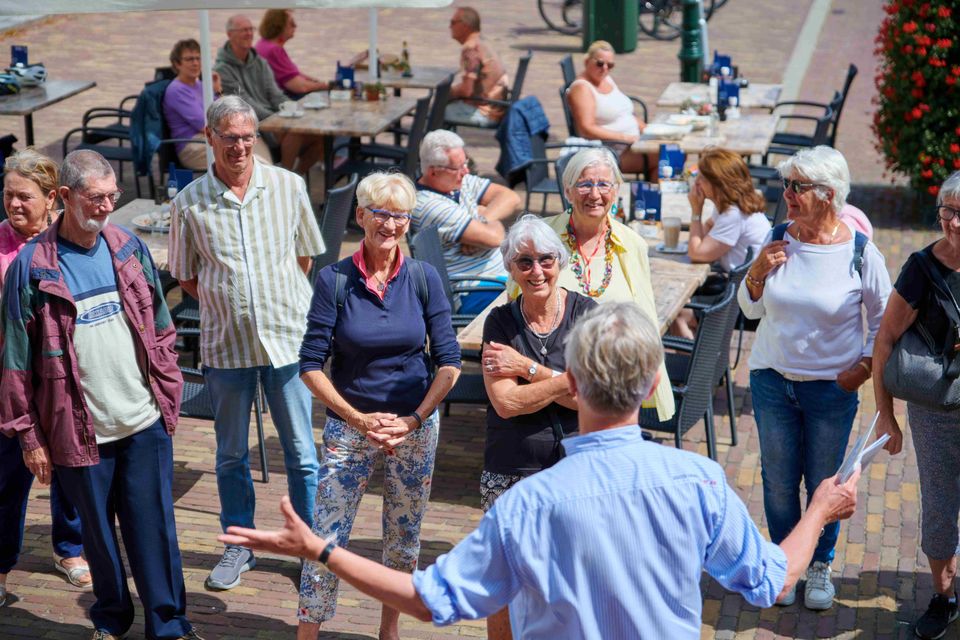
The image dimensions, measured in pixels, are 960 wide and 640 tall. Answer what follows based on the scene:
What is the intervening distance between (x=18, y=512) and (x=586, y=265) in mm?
2551

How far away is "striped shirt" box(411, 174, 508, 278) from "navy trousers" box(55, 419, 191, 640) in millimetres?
2360

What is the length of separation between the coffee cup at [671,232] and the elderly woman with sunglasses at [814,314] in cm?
231

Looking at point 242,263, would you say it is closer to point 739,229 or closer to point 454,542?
point 454,542

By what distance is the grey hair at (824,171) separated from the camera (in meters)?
4.71

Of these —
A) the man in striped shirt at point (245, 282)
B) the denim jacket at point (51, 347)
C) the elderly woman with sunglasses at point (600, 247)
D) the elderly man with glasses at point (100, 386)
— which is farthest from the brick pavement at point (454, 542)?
the elderly woman with sunglasses at point (600, 247)

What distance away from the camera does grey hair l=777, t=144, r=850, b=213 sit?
471 centimetres

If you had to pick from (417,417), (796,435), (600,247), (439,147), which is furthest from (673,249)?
(417,417)

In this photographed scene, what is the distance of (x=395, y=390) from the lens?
465cm

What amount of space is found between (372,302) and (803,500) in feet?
9.01

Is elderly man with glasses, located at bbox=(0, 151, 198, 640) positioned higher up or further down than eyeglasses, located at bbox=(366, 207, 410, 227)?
further down

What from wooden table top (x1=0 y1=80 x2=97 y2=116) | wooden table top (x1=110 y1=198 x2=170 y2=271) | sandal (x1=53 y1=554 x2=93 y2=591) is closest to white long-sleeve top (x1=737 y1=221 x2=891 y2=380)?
sandal (x1=53 y1=554 x2=93 y2=591)

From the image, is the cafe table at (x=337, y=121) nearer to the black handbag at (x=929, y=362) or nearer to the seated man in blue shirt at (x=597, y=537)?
the black handbag at (x=929, y=362)

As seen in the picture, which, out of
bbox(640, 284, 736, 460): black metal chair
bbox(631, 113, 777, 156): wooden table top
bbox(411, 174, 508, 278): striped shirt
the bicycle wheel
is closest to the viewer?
bbox(640, 284, 736, 460): black metal chair

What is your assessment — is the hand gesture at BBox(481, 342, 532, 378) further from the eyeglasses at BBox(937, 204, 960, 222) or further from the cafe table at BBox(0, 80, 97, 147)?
the cafe table at BBox(0, 80, 97, 147)
